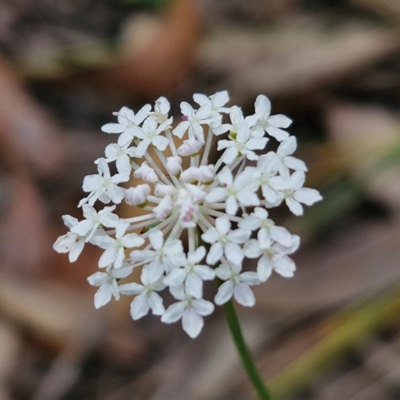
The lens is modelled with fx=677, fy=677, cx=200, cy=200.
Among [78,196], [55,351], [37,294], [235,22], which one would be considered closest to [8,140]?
[78,196]

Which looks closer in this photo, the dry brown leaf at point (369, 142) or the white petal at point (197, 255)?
the white petal at point (197, 255)

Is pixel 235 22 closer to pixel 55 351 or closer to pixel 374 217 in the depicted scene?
pixel 374 217

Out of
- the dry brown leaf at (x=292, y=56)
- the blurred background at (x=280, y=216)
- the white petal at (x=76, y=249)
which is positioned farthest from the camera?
the dry brown leaf at (x=292, y=56)

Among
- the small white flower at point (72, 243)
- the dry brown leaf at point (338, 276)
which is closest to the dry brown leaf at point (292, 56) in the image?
the dry brown leaf at point (338, 276)

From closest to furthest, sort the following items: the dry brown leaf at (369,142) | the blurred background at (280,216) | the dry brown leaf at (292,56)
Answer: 1. the blurred background at (280,216)
2. the dry brown leaf at (369,142)
3. the dry brown leaf at (292,56)

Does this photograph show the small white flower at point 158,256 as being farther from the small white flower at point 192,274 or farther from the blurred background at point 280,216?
the blurred background at point 280,216

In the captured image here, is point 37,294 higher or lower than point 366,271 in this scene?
higher
